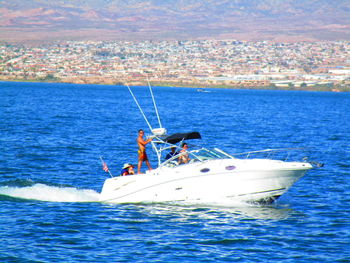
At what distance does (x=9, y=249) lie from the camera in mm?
14242

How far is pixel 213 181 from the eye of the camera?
17.9m

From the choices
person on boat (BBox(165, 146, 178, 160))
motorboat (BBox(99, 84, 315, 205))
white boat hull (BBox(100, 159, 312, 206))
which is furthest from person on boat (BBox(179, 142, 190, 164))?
white boat hull (BBox(100, 159, 312, 206))

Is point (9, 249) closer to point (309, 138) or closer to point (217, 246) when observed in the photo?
point (217, 246)

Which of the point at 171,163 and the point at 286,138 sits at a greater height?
the point at 171,163

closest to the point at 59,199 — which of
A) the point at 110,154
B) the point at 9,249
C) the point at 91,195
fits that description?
the point at 91,195

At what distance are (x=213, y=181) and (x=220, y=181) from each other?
0.68ft

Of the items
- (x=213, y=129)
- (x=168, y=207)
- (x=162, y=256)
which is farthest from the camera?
(x=213, y=129)

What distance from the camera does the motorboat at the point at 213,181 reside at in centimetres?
1786

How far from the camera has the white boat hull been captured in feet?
58.5

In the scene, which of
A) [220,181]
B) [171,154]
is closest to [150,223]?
[220,181]

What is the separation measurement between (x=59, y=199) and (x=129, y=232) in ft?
15.2

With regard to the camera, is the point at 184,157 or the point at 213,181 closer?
the point at 213,181

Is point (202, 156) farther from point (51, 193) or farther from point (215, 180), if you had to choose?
point (51, 193)

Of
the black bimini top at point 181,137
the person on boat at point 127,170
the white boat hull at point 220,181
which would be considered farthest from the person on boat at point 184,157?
the person on boat at point 127,170
